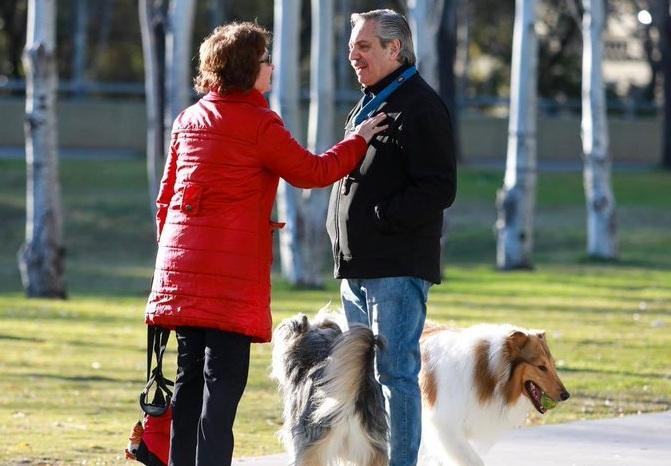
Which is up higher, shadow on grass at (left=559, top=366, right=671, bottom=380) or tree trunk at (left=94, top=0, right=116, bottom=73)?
tree trunk at (left=94, top=0, right=116, bottom=73)

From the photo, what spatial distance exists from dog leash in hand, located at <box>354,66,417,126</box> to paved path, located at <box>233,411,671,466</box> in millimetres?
2155

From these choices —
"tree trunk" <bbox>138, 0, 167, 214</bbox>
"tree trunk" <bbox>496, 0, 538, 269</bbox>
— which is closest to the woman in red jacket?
"tree trunk" <bbox>138, 0, 167, 214</bbox>

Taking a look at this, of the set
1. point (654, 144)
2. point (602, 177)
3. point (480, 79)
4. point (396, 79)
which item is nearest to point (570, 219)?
point (602, 177)

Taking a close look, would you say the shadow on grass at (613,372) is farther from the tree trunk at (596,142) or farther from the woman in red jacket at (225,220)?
the tree trunk at (596,142)

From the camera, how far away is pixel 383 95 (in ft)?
22.6

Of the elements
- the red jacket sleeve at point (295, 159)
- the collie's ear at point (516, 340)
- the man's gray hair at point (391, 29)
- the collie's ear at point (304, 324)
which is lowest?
the collie's ear at point (516, 340)

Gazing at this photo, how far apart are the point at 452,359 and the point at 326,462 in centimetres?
98

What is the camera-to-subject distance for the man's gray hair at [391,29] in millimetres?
6781

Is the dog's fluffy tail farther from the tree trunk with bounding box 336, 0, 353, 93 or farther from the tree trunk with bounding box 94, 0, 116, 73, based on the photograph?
the tree trunk with bounding box 94, 0, 116, 73

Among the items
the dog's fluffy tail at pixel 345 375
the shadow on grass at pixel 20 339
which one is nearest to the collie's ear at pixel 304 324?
the dog's fluffy tail at pixel 345 375

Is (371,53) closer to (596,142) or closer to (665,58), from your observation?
(596,142)

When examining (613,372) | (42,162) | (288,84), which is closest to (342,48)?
(288,84)

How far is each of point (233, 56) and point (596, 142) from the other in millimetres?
19244

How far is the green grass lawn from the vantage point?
10.3 meters
